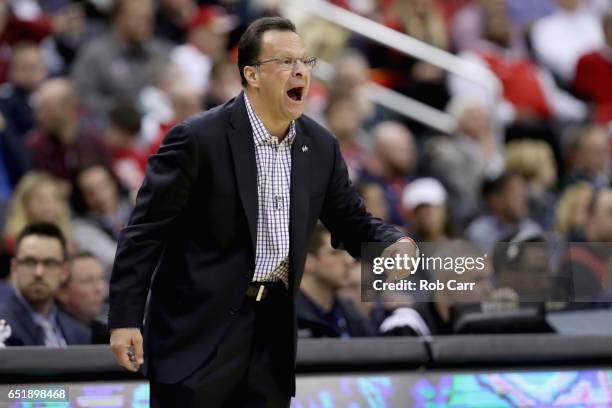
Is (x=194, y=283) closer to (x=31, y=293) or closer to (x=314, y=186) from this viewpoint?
(x=314, y=186)

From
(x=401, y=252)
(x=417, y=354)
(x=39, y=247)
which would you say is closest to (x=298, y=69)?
(x=401, y=252)

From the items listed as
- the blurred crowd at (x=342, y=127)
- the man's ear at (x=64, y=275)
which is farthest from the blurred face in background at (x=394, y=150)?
the man's ear at (x=64, y=275)

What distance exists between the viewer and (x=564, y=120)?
11180mm

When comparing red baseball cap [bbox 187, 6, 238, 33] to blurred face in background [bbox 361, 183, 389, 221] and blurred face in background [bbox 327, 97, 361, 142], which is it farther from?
blurred face in background [bbox 361, 183, 389, 221]

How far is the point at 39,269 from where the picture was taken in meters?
5.76

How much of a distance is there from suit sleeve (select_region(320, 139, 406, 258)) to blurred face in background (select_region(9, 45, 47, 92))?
5.24 m

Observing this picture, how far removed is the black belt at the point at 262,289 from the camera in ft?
12.5

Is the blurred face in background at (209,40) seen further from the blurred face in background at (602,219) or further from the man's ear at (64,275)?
the man's ear at (64,275)

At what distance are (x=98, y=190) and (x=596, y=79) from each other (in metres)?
5.45

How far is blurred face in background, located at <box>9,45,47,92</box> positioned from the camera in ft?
28.9

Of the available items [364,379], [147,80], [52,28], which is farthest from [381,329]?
[52,28]

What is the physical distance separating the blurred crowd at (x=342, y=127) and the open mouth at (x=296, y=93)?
1.85 m

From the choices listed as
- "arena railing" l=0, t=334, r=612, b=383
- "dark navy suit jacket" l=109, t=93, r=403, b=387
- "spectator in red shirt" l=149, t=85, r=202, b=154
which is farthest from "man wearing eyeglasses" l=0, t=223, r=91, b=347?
"spectator in red shirt" l=149, t=85, r=202, b=154

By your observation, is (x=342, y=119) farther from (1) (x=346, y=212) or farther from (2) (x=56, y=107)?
(1) (x=346, y=212)
